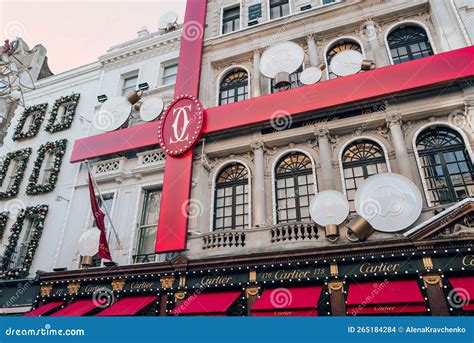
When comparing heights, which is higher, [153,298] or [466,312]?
[153,298]

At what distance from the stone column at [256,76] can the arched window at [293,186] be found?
358cm

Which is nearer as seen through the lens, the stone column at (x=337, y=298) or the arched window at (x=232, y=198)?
the stone column at (x=337, y=298)

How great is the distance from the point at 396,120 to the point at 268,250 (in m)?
6.72

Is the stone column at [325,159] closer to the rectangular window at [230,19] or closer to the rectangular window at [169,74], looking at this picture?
the rectangular window at [230,19]

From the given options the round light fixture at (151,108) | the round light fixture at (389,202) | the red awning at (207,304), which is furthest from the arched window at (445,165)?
the round light fixture at (151,108)

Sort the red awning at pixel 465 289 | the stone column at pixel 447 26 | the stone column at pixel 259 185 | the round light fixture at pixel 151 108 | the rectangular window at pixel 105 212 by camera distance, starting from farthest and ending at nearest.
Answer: the round light fixture at pixel 151 108 → the rectangular window at pixel 105 212 → the stone column at pixel 259 185 → the stone column at pixel 447 26 → the red awning at pixel 465 289

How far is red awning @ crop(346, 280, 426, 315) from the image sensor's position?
9141 mm

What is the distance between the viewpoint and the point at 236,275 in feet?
38.6

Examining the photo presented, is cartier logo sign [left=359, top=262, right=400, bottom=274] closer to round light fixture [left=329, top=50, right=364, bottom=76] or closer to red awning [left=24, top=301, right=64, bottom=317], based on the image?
round light fixture [left=329, top=50, right=364, bottom=76]

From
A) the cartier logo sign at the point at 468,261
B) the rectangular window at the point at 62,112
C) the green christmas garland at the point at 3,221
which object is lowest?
the cartier logo sign at the point at 468,261

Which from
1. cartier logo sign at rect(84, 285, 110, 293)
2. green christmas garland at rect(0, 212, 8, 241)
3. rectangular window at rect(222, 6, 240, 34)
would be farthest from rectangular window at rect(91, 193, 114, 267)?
rectangular window at rect(222, 6, 240, 34)

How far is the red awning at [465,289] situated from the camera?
8.59m

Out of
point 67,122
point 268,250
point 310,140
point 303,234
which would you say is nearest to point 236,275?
point 268,250

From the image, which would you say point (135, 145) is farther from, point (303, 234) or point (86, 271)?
point (303, 234)
